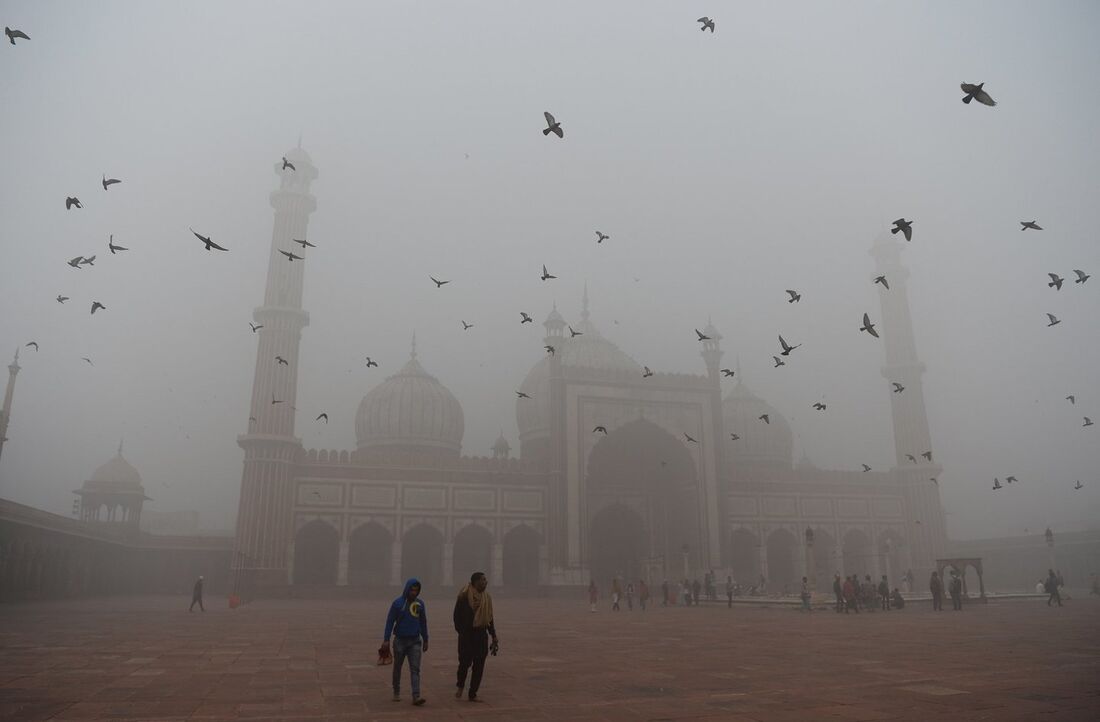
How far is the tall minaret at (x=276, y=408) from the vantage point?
87.2 ft

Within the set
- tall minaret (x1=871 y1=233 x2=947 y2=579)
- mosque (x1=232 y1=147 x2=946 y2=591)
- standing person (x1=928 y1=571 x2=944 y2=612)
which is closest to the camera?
standing person (x1=928 y1=571 x2=944 y2=612)

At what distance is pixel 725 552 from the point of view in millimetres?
31984

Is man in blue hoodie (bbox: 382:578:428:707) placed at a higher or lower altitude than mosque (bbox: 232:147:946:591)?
lower

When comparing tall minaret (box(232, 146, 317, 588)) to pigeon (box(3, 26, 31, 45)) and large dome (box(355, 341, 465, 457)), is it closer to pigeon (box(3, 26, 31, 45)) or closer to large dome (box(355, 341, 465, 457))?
large dome (box(355, 341, 465, 457))

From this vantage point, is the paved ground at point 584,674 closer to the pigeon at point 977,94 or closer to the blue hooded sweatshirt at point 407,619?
the blue hooded sweatshirt at point 407,619

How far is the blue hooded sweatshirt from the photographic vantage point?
5.71m

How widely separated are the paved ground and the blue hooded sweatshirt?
1.65 feet

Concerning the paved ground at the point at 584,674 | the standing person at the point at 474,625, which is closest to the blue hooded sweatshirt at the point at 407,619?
the standing person at the point at 474,625

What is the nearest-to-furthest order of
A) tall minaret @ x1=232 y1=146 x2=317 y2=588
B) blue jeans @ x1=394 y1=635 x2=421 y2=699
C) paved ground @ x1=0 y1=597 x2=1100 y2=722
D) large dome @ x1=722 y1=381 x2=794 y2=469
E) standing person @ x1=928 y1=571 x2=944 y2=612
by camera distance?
paved ground @ x1=0 y1=597 x2=1100 y2=722, blue jeans @ x1=394 y1=635 x2=421 y2=699, standing person @ x1=928 y1=571 x2=944 y2=612, tall minaret @ x1=232 y1=146 x2=317 y2=588, large dome @ x1=722 y1=381 x2=794 y2=469

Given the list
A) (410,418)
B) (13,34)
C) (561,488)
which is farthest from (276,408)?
(13,34)

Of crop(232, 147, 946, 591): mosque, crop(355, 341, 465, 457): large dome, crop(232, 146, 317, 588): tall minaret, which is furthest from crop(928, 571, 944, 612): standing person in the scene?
crop(355, 341, 465, 457): large dome

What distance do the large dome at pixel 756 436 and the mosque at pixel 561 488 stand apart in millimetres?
420

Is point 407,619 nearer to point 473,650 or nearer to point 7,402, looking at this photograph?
point 473,650

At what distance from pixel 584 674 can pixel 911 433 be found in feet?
108
